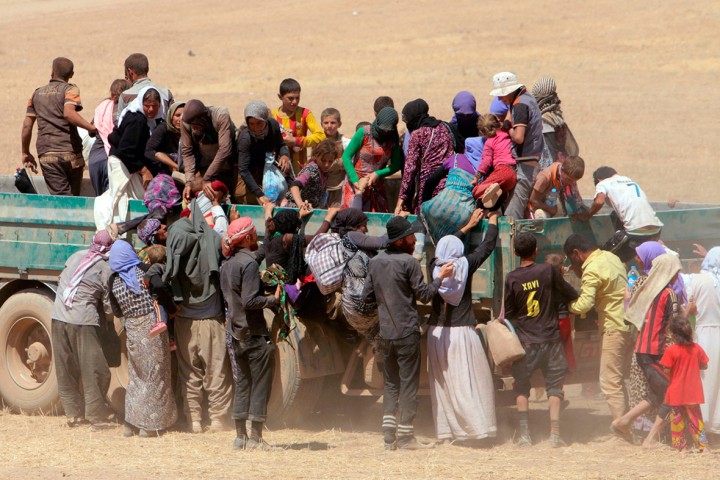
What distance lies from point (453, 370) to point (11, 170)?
1706cm

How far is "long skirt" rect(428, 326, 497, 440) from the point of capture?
8719mm

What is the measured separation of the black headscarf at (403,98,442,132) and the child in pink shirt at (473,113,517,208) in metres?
0.54

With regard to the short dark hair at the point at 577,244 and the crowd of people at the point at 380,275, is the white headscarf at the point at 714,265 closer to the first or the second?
the crowd of people at the point at 380,275

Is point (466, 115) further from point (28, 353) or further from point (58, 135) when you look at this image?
point (28, 353)

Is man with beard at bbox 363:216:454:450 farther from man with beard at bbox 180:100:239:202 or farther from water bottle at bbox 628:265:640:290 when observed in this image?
man with beard at bbox 180:100:239:202

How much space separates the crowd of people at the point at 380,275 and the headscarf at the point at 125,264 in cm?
1

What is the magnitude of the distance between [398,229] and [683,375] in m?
2.24

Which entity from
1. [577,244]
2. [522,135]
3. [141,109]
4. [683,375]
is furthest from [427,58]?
[683,375]

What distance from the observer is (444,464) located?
8.10 metres

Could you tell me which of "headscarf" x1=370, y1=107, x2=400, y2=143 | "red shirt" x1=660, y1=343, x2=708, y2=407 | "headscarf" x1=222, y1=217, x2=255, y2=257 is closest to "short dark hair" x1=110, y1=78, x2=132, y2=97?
"headscarf" x1=370, y1=107, x2=400, y2=143

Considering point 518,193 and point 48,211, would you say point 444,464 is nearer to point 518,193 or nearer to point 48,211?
point 518,193

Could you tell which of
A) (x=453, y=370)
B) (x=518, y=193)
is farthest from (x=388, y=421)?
(x=518, y=193)

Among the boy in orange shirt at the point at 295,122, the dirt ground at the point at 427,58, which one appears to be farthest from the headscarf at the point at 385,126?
the dirt ground at the point at 427,58

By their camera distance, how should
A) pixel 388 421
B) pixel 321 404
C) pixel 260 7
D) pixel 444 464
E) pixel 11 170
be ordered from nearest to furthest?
pixel 444 464
pixel 388 421
pixel 321 404
pixel 11 170
pixel 260 7
